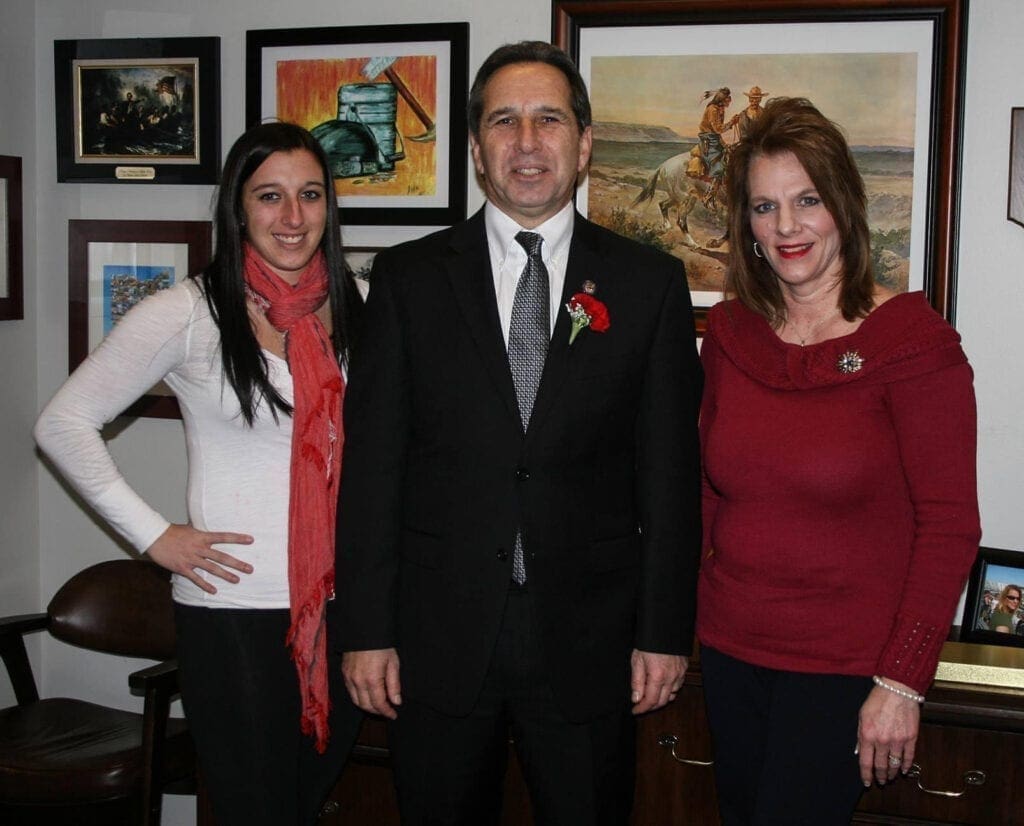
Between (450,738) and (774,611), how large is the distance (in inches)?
23.2

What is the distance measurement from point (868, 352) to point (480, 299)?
25.1 inches

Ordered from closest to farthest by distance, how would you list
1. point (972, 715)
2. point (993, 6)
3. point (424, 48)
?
point (972, 715) → point (993, 6) → point (424, 48)

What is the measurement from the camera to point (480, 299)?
1864 millimetres

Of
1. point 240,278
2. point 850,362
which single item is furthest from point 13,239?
point 850,362

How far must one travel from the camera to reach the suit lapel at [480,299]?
1817mm

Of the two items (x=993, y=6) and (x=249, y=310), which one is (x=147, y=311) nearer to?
(x=249, y=310)

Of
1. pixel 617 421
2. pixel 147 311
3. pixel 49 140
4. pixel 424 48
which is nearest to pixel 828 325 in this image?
pixel 617 421

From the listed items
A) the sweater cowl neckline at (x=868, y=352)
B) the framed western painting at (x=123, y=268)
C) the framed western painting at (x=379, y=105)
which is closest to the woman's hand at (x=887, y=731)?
the sweater cowl neckline at (x=868, y=352)

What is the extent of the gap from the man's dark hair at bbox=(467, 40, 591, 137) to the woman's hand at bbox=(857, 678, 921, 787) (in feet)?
3.55

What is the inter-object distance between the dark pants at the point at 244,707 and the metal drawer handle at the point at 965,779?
1151 millimetres

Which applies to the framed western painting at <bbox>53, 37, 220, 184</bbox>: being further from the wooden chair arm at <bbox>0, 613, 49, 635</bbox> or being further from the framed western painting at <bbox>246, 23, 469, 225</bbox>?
the wooden chair arm at <bbox>0, 613, 49, 635</bbox>

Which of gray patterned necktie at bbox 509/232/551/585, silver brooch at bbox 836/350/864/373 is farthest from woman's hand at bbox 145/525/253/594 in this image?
silver brooch at bbox 836/350/864/373

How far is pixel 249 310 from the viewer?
6.77 ft

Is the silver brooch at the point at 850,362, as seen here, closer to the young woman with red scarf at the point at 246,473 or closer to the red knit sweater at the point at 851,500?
the red knit sweater at the point at 851,500
